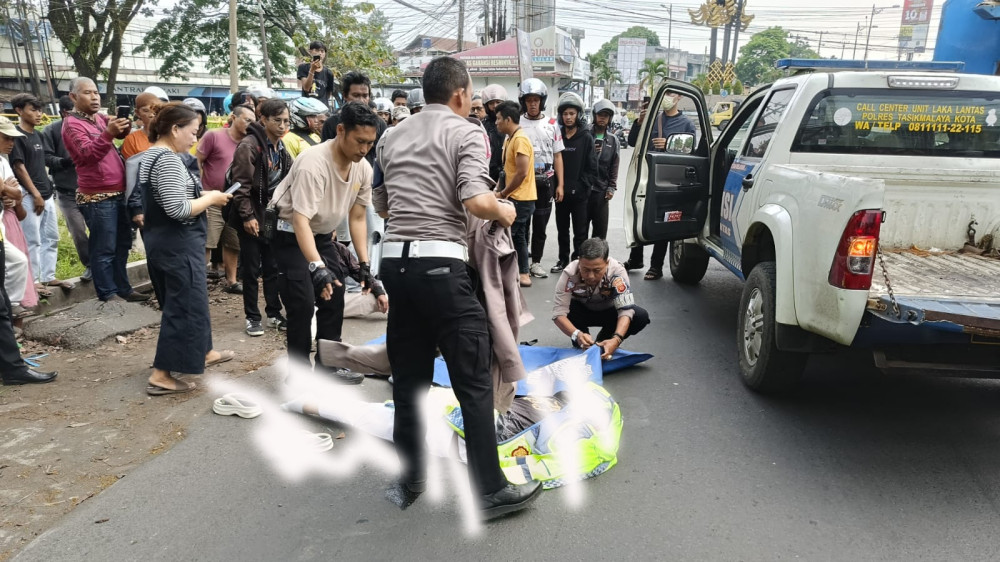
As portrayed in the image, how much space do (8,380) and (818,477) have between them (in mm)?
4680

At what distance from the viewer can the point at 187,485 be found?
10.4 feet

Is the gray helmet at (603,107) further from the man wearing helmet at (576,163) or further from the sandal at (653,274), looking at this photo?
the sandal at (653,274)

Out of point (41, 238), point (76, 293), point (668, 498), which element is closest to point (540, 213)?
point (76, 293)

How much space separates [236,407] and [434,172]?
81.6 inches

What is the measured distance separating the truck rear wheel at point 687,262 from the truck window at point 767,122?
176 centimetres

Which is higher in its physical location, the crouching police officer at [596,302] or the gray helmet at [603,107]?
the gray helmet at [603,107]

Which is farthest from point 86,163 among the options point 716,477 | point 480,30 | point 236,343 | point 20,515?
point 480,30

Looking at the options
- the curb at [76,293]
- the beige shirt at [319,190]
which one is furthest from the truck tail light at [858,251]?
the curb at [76,293]

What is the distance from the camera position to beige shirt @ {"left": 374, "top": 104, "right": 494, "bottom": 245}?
2.72 m

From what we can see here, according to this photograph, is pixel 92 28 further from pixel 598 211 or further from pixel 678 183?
pixel 678 183

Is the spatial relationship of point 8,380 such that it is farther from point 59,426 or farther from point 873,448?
point 873,448

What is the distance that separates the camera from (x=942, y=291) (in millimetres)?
3453

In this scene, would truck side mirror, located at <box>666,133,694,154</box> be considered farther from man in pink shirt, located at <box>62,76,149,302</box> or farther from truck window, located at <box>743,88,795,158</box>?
man in pink shirt, located at <box>62,76,149,302</box>

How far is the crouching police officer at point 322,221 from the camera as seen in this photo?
350 centimetres
